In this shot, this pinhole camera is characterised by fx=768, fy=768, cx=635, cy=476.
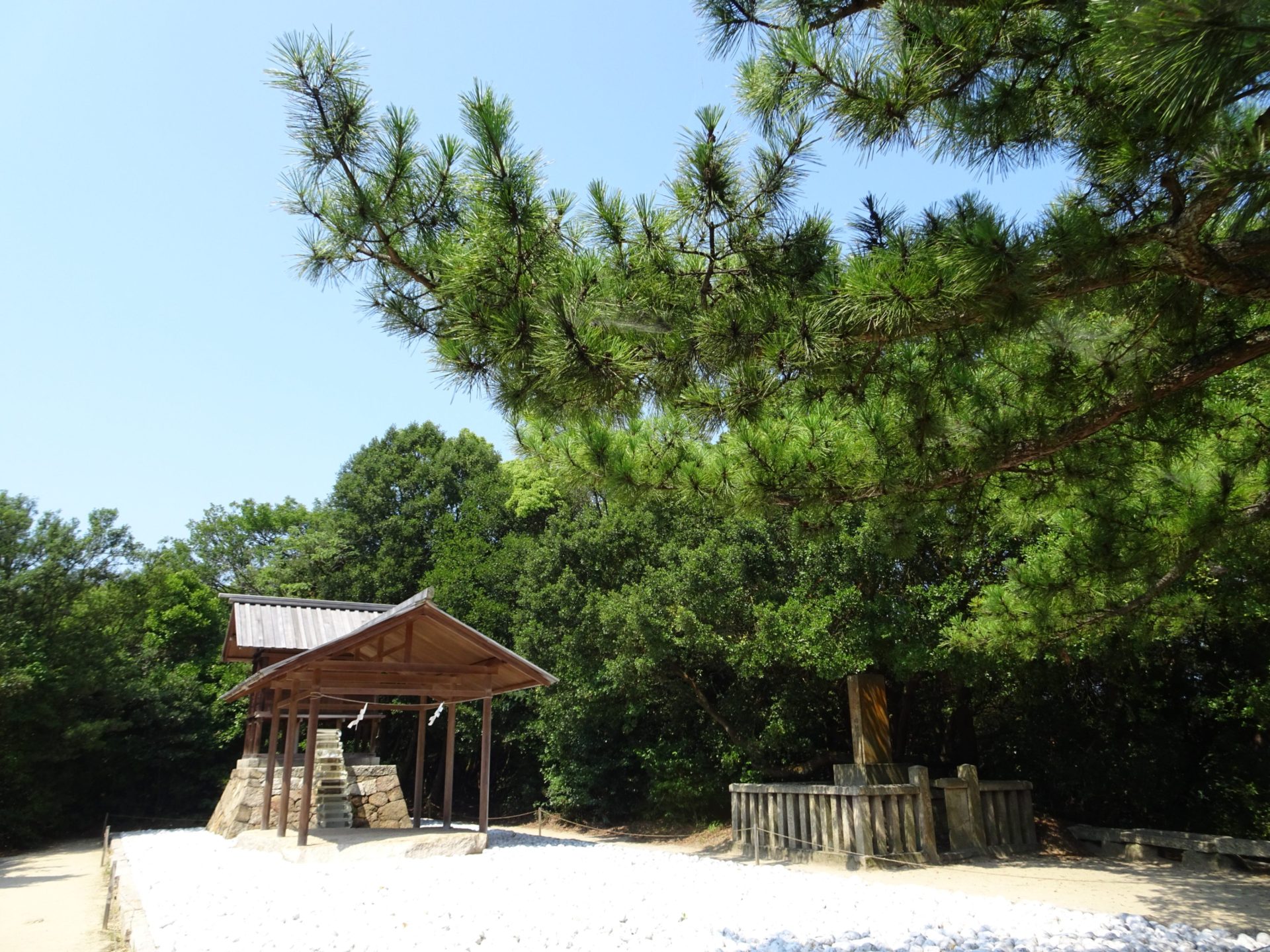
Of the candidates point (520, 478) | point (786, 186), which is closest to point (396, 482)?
point (520, 478)

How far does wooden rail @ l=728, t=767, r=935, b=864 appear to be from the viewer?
7.40 metres

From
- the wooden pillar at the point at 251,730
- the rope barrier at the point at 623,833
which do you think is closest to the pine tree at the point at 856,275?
the rope barrier at the point at 623,833

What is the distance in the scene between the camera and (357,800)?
11445mm

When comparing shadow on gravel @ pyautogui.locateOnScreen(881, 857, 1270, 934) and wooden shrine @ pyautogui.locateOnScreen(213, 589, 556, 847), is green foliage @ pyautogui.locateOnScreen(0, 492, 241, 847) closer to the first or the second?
wooden shrine @ pyautogui.locateOnScreen(213, 589, 556, 847)

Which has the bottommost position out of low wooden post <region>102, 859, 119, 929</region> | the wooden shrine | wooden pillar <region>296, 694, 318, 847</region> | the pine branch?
low wooden post <region>102, 859, 119, 929</region>

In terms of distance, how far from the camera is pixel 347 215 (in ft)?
11.1

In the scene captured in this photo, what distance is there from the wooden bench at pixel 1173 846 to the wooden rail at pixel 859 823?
2.30m

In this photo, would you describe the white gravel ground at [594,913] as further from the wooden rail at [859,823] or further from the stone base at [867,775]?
the stone base at [867,775]

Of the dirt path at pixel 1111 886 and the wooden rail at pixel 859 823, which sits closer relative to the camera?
the dirt path at pixel 1111 886

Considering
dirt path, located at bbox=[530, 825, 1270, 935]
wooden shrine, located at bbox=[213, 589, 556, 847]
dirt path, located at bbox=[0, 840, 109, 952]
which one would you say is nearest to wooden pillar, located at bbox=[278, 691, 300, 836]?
wooden shrine, located at bbox=[213, 589, 556, 847]

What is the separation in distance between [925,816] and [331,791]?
792cm

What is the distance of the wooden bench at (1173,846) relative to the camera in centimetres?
692

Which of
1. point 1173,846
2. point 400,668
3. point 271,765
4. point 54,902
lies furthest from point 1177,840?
point 54,902

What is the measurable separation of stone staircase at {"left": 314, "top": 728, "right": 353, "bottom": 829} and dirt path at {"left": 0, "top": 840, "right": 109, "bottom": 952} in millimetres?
2507
